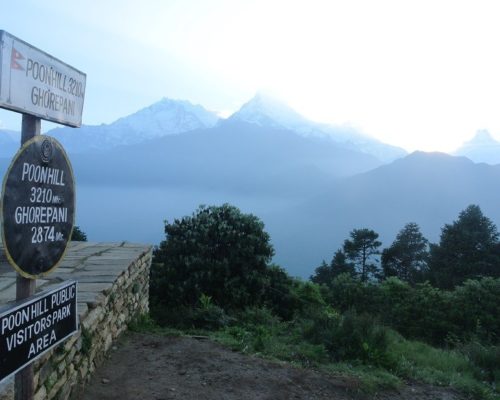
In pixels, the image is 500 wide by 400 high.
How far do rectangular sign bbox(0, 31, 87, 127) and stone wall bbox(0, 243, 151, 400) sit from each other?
158 centimetres

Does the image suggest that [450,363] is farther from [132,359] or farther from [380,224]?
[380,224]

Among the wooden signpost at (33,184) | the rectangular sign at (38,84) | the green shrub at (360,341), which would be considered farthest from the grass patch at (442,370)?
the rectangular sign at (38,84)

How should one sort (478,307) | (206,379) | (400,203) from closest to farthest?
(206,379) < (478,307) < (400,203)

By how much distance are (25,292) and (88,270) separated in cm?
374

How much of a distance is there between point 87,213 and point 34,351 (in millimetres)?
200071

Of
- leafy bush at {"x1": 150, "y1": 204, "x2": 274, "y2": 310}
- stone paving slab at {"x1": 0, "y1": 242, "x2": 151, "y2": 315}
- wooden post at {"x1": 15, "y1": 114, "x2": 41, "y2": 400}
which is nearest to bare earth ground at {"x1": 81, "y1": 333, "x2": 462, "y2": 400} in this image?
stone paving slab at {"x1": 0, "y1": 242, "x2": 151, "y2": 315}

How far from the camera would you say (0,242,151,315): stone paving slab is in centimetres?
451

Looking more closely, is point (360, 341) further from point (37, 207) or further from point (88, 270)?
point (37, 207)

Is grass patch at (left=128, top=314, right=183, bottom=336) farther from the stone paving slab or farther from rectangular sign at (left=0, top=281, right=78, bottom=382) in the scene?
rectangular sign at (left=0, top=281, right=78, bottom=382)

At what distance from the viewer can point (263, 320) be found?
828 centimetres

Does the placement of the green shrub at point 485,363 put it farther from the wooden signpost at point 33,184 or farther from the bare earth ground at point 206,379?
the wooden signpost at point 33,184

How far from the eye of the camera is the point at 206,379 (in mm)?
4785

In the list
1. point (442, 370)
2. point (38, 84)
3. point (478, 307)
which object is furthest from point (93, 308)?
point (478, 307)

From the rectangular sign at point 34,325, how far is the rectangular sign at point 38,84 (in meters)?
0.89
